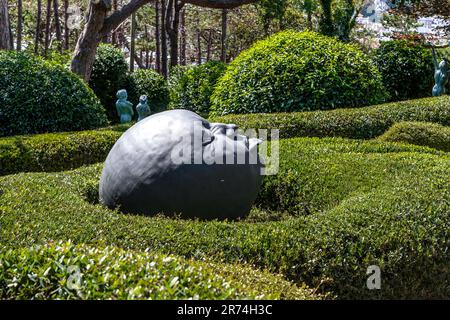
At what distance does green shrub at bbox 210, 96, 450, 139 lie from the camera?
29.0ft

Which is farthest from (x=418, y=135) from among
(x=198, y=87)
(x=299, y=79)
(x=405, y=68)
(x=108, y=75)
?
(x=108, y=75)

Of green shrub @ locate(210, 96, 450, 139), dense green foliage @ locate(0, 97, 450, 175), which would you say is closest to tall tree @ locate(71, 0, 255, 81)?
dense green foliage @ locate(0, 97, 450, 175)

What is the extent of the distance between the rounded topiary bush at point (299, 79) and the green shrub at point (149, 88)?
261 inches

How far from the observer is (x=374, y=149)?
7652 mm

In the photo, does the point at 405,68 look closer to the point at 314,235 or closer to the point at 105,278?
the point at 314,235

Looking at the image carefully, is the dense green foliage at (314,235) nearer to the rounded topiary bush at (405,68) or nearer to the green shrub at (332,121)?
the green shrub at (332,121)

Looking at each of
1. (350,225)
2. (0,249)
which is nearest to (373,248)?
(350,225)

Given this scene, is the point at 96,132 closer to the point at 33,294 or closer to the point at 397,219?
the point at 397,219

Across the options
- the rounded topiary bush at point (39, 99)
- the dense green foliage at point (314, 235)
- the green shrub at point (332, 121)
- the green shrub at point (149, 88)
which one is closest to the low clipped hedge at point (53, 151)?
the rounded topiary bush at point (39, 99)

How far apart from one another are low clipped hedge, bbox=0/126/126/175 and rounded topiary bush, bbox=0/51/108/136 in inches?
44.8

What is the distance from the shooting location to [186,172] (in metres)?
5.15

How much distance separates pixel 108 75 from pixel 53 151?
788cm

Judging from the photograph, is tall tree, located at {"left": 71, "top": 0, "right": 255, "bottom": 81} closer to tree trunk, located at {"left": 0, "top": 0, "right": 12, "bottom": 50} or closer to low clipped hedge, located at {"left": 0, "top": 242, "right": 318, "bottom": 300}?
tree trunk, located at {"left": 0, "top": 0, "right": 12, "bottom": 50}

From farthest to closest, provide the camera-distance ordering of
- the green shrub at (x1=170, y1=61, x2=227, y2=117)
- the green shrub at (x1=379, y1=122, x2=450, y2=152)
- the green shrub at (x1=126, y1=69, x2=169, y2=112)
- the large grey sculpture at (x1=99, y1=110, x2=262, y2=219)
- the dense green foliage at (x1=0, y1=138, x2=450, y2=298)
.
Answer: the green shrub at (x1=126, y1=69, x2=169, y2=112)
the green shrub at (x1=170, y1=61, x2=227, y2=117)
the green shrub at (x1=379, y1=122, x2=450, y2=152)
the large grey sculpture at (x1=99, y1=110, x2=262, y2=219)
the dense green foliage at (x1=0, y1=138, x2=450, y2=298)
